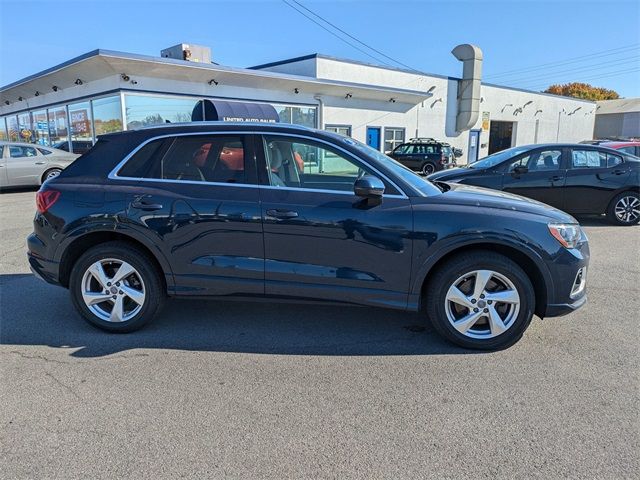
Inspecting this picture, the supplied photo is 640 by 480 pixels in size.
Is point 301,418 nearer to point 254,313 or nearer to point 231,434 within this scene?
point 231,434

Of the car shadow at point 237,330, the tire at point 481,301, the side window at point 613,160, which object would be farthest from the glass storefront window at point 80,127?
the tire at point 481,301

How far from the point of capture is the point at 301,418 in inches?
109

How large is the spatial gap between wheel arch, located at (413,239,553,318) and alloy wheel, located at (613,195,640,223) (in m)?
6.60

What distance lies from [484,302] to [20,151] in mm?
14531

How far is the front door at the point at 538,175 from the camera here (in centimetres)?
847

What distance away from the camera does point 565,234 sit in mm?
3580

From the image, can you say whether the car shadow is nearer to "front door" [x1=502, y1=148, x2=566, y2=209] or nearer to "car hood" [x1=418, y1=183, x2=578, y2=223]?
"car hood" [x1=418, y1=183, x2=578, y2=223]

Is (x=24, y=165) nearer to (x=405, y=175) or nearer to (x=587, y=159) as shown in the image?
(x=405, y=175)

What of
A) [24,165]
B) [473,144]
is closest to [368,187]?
[24,165]

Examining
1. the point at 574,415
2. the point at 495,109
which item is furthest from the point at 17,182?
the point at 495,109

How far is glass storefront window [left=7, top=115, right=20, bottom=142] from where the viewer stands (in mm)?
26978

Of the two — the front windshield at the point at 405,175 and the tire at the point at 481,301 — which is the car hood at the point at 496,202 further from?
the tire at the point at 481,301

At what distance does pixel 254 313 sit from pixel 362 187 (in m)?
1.80

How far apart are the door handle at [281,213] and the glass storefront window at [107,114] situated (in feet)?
48.0
